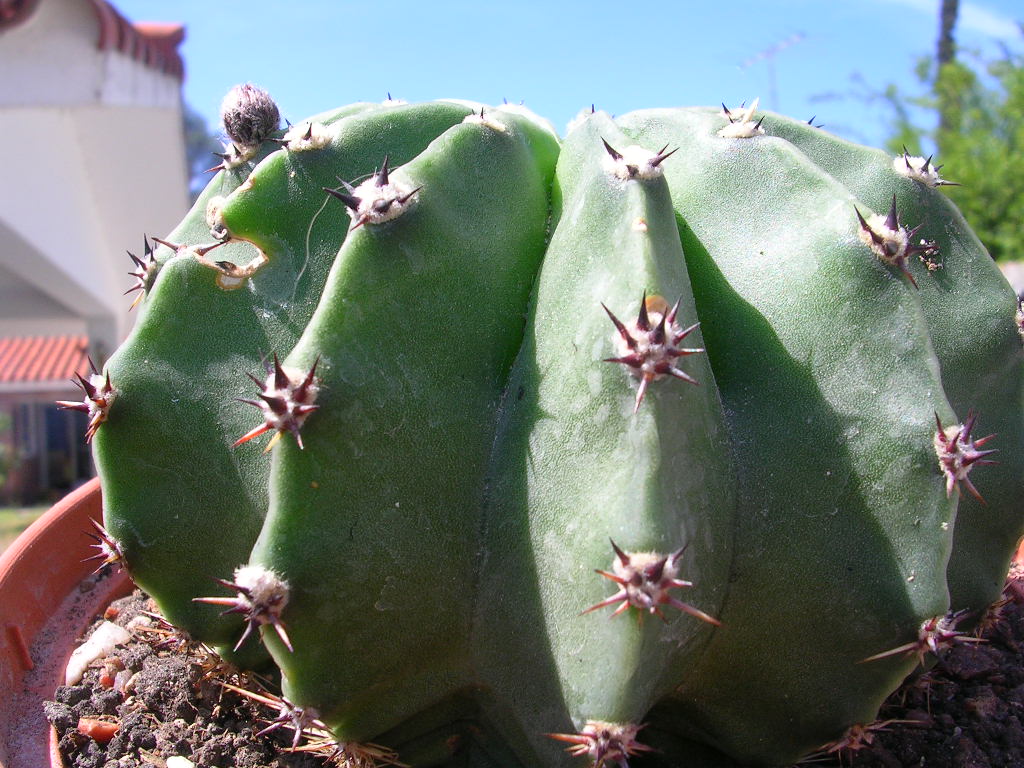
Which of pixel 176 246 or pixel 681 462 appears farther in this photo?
pixel 176 246

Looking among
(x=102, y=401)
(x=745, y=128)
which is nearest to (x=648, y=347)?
(x=745, y=128)

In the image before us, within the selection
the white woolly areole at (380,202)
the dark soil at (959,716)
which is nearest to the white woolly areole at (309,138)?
the white woolly areole at (380,202)

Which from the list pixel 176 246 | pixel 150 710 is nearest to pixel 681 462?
pixel 176 246

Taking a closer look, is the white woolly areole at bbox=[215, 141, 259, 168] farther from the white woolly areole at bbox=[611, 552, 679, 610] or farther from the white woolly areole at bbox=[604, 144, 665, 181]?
the white woolly areole at bbox=[611, 552, 679, 610]

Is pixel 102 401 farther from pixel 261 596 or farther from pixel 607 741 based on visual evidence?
pixel 607 741

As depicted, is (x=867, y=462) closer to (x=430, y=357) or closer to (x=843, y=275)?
(x=843, y=275)

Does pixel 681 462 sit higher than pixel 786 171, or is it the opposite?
pixel 786 171

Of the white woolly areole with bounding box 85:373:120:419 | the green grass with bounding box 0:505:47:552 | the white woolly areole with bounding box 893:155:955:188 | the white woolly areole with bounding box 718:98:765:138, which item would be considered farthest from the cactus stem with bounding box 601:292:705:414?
the green grass with bounding box 0:505:47:552
